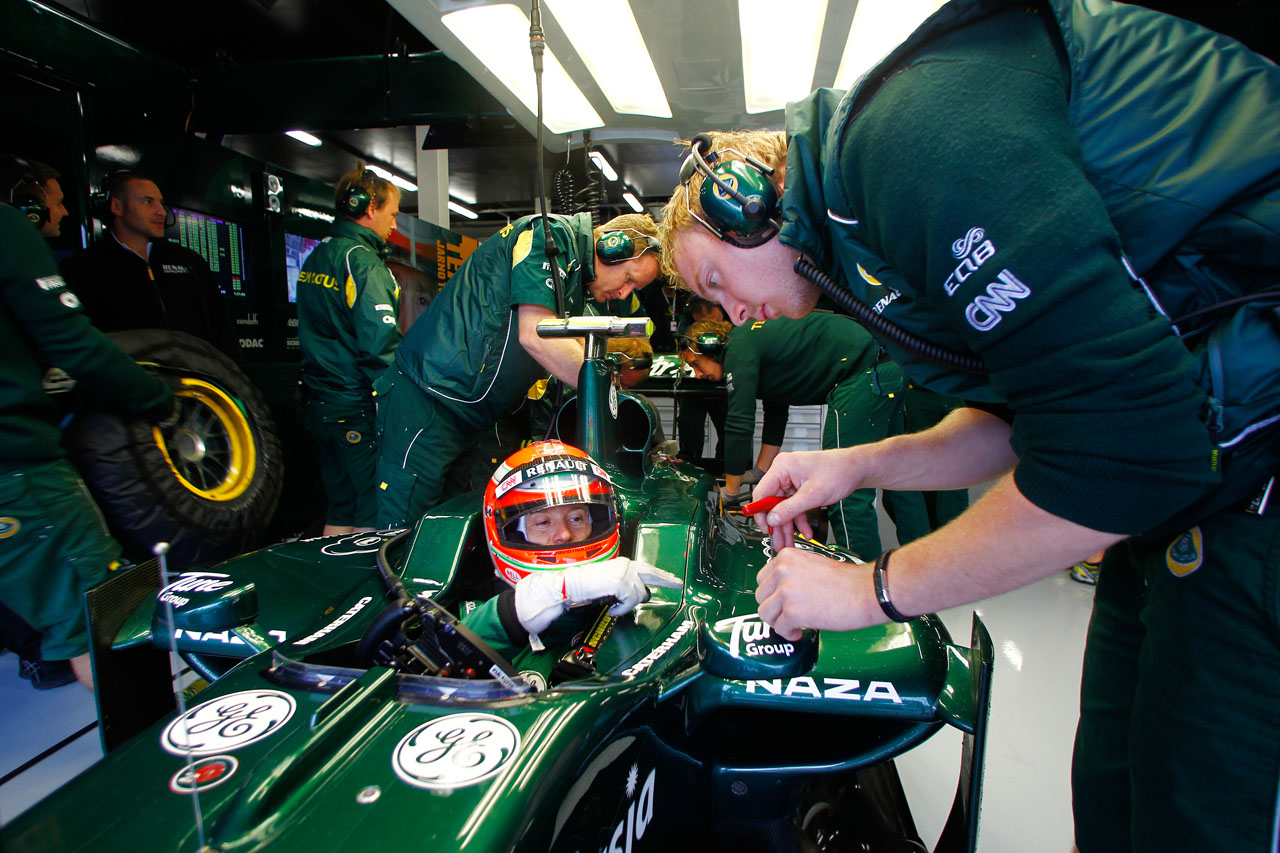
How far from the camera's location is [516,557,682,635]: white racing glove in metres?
1.46

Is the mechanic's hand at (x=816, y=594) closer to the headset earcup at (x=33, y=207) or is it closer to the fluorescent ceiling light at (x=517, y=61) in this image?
the fluorescent ceiling light at (x=517, y=61)

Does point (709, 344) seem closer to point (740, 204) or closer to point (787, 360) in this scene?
point (787, 360)

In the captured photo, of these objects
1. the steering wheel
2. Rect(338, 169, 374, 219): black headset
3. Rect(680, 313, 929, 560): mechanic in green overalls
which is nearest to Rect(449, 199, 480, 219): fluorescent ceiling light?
Rect(338, 169, 374, 219): black headset

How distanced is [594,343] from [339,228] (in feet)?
5.44

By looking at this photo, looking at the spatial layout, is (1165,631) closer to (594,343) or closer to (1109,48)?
(1109,48)

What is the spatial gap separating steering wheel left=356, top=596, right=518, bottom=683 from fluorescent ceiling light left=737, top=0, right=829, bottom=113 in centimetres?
211

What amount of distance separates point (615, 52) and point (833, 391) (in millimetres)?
1921

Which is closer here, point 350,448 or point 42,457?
point 42,457

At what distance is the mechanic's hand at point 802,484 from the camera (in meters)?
1.11

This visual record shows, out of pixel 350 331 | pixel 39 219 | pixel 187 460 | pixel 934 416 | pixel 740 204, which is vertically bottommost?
pixel 187 460

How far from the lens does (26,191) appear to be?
8.32 ft

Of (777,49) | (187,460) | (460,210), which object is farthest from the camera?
(460,210)

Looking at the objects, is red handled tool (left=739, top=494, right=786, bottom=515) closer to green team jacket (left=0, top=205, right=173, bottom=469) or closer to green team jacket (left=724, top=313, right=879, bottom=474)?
green team jacket (left=0, top=205, right=173, bottom=469)

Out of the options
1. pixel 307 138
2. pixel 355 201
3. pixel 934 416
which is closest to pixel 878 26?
pixel 934 416
